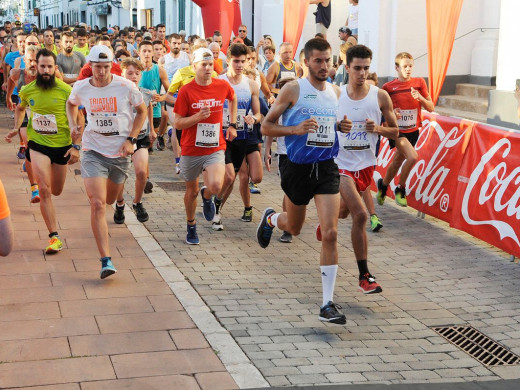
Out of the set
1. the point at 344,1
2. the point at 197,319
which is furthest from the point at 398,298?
the point at 344,1

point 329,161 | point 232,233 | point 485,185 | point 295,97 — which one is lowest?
point 232,233

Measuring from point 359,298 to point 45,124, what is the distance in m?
3.51

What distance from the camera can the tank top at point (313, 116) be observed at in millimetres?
6512

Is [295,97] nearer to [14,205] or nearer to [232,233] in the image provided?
[232,233]

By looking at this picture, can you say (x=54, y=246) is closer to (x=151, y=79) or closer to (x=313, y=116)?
(x=313, y=116)

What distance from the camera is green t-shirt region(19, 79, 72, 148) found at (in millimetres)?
8312

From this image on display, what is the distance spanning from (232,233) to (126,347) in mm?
3669

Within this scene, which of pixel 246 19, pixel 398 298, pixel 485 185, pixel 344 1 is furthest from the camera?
pixel 246 19

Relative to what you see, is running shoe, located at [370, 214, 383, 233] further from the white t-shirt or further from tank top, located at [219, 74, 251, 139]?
the white t-shirt

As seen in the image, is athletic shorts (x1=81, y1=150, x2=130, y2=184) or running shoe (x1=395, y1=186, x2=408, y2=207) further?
running shoe (x1=395, y1=186, x2=408, y2=207)

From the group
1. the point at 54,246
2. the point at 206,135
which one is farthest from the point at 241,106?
the point at 54,246

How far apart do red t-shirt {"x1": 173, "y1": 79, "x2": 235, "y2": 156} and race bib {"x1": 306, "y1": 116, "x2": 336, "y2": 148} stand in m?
2.19

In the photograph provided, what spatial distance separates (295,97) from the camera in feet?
21.4

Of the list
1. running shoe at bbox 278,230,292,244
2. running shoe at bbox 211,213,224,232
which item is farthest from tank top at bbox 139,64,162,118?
running shoe at bbox 278,230,292,244
